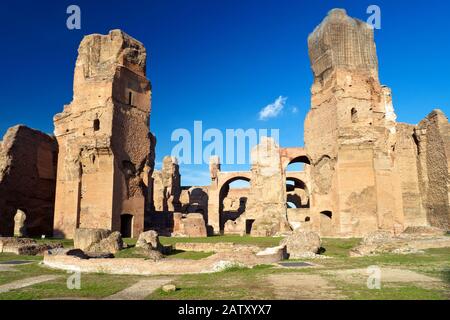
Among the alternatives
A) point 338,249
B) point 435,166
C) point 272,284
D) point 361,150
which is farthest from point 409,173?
point 272,284

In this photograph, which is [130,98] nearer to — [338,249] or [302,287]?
[338,249]

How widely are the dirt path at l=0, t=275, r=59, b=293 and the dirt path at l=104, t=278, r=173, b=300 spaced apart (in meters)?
Answer: 1.78

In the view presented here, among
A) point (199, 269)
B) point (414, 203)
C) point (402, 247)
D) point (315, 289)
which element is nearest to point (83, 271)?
point (199, 269)

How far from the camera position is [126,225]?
20.1 meters

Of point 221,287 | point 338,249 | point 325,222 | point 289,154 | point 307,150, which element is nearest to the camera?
point 221,287

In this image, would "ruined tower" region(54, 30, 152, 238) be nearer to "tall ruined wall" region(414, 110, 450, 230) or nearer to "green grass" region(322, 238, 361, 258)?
"green grass" region(322, 238, 361, 258)

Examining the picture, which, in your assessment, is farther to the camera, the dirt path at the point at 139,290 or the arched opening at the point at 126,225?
the arched opening at the point at 126,225

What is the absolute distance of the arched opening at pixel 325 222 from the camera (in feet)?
68.4

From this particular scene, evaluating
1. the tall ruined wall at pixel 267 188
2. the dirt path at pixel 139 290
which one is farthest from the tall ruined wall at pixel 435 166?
the dirt path at pixel 139 290

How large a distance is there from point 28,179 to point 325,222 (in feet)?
58.9

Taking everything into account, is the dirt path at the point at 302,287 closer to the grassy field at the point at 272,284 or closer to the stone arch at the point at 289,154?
the grassy field at the point at 272,284

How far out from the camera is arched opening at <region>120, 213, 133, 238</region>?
19953 millimetres

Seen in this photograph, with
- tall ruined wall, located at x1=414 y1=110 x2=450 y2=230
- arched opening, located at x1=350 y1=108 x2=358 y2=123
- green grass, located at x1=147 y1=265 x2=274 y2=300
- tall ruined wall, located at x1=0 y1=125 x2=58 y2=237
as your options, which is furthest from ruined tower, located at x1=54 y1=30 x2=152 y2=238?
tall ruined wall, located at x1=414 y1=110 x2=450 y2=230
